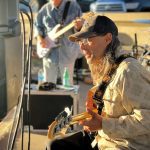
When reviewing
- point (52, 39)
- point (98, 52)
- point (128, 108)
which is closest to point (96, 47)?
point (98, 52)

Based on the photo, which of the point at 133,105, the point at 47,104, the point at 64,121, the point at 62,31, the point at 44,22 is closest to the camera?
the point at 133,105

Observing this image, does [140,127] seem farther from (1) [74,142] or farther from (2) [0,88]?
(2) [0,88]

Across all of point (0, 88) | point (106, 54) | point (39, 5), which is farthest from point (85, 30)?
point (39, 5)

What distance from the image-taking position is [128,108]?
94.5 inches

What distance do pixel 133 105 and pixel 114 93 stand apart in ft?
0.45

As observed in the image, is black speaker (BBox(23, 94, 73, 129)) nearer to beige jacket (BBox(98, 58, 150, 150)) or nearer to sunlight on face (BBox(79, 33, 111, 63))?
sunlight on face (BBox(79, 33, 111, 63))

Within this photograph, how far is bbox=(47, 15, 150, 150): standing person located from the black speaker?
2.17 metres

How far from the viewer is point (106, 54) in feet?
8.39

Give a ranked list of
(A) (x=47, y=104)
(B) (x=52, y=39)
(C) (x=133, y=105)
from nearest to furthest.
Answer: (C) (x=133, y=105) → (A) (x=47, y=104) → (B) (x=52, y=39)

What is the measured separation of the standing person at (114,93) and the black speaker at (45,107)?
85.6 inches

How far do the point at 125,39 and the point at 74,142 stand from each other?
755 centimetres

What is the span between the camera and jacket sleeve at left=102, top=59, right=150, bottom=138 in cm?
233

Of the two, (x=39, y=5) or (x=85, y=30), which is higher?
(x=39, y=5)

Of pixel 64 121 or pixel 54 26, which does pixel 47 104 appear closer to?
pixel 54 26
